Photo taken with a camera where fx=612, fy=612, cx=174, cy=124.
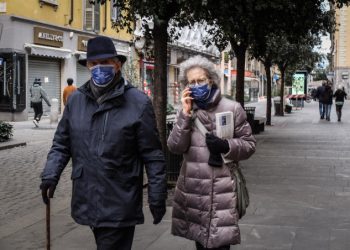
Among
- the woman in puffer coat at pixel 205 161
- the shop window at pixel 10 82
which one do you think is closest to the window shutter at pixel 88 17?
the shop window at pixel 10 82

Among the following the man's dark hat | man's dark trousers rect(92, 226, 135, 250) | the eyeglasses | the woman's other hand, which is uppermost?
the man's dark hat

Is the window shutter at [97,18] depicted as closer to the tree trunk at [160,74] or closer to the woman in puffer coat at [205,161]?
the tree trunk at [160,74]

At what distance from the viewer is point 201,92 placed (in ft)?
13.5

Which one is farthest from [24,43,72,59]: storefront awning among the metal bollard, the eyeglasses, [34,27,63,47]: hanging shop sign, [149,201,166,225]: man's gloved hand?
[149,201,166,225]: man's gloved hand

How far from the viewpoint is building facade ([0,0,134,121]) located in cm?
2358

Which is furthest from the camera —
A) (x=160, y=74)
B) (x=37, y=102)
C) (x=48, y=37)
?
(x=48, y=37)

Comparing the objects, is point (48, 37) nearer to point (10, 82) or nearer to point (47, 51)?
point (47, 51)

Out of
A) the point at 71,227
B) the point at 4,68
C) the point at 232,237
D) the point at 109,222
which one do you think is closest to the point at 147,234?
the point at 71,227

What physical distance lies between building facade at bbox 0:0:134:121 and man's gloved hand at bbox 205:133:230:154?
20.2 metres

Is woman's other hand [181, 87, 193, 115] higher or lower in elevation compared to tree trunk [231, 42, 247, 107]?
lower

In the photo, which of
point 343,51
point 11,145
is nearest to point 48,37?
point 11,145

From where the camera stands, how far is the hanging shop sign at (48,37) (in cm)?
2503

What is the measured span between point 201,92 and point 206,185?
24.7 inches

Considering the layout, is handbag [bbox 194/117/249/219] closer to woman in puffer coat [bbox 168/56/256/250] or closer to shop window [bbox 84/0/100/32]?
woman in puffer coat [bbox 168/56/256/250]
